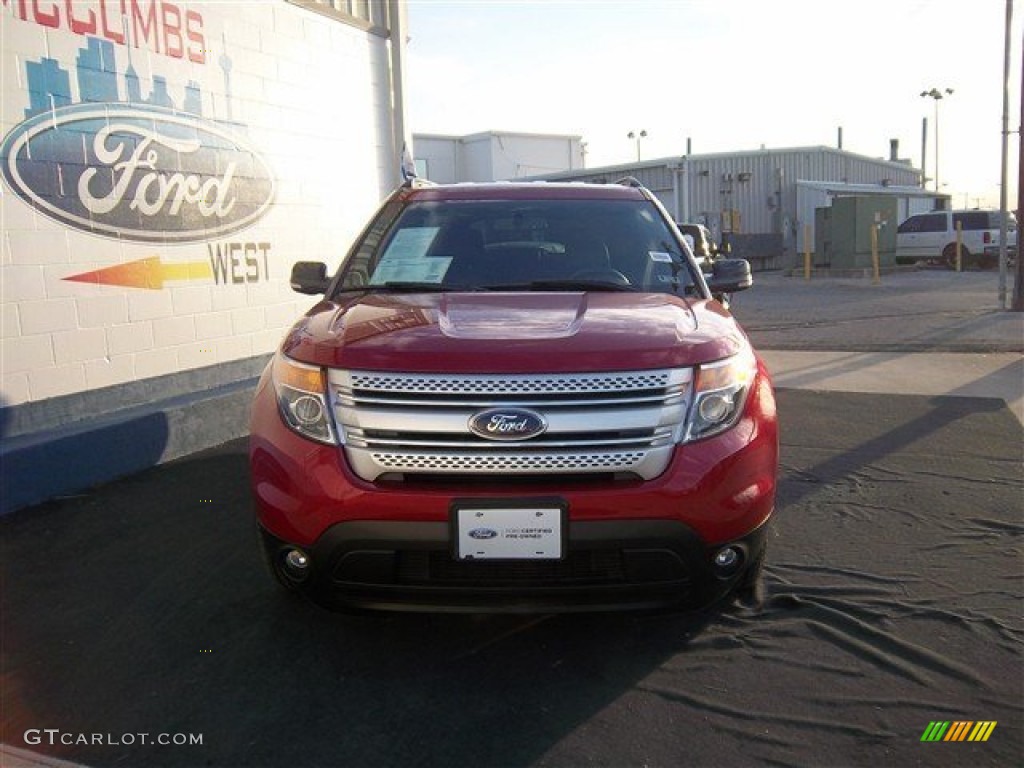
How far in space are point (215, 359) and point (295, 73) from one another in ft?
8.80

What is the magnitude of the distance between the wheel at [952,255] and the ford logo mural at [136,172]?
26.0 meters

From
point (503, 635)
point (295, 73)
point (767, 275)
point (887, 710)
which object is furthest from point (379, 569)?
point (767, 275)

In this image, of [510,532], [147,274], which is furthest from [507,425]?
[147,274]

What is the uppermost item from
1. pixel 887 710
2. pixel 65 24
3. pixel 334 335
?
pixel 65 24

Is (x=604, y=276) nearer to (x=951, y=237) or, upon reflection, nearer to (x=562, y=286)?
(x=562, y=286)

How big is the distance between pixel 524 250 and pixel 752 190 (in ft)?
90.9

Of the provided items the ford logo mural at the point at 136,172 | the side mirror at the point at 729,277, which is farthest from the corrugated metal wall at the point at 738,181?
the side mirror at the point at 729,277

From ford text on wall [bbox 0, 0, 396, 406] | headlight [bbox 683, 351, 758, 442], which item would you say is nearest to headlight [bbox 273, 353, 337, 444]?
headlight [bbox 683, 351, 758, 442]

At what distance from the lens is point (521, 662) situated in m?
3.01

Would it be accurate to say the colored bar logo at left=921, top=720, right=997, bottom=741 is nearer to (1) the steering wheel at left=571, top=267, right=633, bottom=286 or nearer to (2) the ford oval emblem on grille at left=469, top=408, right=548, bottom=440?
(2) the ford oval emblem on grille at left=469, top=408, right=548, bottom=440

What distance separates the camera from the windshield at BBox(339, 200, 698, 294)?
12.6 ft

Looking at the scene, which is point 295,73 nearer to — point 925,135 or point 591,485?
point 591,485

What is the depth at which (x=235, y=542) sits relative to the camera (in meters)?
4.20

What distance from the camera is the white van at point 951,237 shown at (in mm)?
26703
